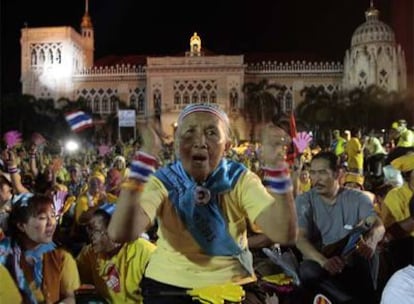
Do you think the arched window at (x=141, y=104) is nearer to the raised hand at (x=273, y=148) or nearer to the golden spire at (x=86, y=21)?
the golden spire at (x=86, y=21)

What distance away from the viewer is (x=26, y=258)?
10.9 feet

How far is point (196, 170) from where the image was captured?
8.23 ft

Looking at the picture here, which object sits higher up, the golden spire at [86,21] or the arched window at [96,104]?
the golden spire at [86,21]

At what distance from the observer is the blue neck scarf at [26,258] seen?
129 inches

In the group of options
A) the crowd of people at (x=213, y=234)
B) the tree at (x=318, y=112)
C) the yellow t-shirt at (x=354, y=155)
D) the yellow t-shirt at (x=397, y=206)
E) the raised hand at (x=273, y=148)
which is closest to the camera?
the raised hand at (x=273, y=148)

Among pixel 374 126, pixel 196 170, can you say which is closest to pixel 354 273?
pixel 196 170

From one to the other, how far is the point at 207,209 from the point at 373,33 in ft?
208

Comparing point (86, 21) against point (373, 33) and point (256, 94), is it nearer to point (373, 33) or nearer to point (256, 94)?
point (256, 94)

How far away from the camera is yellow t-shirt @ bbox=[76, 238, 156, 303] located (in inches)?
142

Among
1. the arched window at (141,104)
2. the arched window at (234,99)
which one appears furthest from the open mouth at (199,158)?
the arched window at (141,104)

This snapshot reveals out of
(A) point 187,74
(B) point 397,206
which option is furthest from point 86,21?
(B) point 397,206

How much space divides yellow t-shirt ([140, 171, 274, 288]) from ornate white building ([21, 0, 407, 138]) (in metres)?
54.8

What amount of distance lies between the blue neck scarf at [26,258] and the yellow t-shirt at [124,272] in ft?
1.40

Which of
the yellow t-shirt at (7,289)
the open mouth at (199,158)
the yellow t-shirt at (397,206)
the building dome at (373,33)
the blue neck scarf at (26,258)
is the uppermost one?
the building dome at (373,33)
